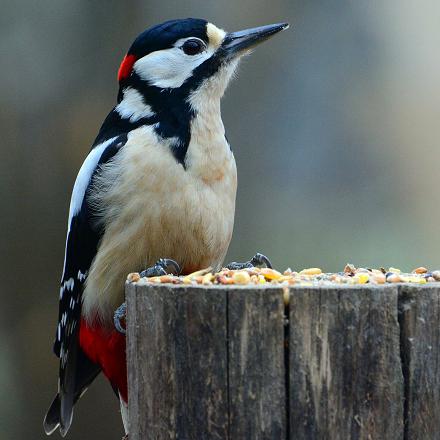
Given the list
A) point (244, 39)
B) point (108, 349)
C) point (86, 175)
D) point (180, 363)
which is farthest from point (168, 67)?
point (180, 363)

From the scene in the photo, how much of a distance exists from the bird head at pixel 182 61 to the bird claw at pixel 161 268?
2.33ft

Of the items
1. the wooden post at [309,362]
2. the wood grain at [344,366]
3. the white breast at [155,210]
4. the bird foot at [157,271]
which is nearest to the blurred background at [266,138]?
the white breast at [155,210]

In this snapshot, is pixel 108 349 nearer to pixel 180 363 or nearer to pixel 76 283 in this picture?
pixel 76 283

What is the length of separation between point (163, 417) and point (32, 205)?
3560mm

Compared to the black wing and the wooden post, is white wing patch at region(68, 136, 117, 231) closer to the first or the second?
the black wing

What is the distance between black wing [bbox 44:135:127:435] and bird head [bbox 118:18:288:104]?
29cm

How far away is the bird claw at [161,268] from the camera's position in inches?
120

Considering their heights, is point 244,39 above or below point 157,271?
above

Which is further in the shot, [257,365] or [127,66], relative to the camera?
[127,66]

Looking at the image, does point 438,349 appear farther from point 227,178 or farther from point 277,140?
point 277,140

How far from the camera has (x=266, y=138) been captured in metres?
6.67

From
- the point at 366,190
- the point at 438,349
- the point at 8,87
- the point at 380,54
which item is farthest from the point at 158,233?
the point at 380,54

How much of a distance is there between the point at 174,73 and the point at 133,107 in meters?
0.21

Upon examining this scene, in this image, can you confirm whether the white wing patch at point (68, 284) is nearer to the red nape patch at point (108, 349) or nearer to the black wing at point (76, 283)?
the black wing at point (76, 283)
